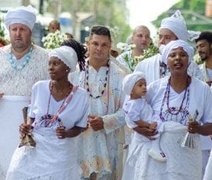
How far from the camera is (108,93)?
986 centimetres

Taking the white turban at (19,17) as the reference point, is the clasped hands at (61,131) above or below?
below

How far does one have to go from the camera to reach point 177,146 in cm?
877

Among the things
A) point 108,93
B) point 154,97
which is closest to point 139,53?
point 108,93

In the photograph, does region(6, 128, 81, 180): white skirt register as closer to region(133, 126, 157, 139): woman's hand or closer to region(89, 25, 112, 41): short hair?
region(133, 126, 157, 139): woman's hand

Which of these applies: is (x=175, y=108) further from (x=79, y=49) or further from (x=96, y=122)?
(x=79, y=49)

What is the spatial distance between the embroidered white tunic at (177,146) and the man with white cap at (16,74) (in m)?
1.44

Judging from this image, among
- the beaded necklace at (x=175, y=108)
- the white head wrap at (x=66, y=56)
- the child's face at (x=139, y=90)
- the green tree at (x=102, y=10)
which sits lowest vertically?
the green tree at (x=102, y=10)

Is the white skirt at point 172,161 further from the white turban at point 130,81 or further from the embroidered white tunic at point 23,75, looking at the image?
the embroidered white tunic at point 23,75

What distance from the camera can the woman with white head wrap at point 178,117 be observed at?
8.75 meters

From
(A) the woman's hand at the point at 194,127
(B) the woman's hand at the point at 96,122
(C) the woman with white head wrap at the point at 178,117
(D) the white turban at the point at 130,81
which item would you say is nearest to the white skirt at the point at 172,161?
(C) the woman with white head wrap at the point at 178,117

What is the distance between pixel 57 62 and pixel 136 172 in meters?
1.33

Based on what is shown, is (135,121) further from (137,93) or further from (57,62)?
(57,62)

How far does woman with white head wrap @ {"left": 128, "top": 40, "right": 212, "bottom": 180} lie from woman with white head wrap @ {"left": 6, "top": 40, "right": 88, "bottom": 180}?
A: 691mm

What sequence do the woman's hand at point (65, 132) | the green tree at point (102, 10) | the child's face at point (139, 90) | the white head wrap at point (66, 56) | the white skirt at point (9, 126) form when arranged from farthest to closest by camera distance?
the green tree at point (102, 10)
the white skirt at point (9, 126)
the child's face at point (139, 90)
the white head wrap at point (66, 56)
the woman's hand at point (65, 132)
